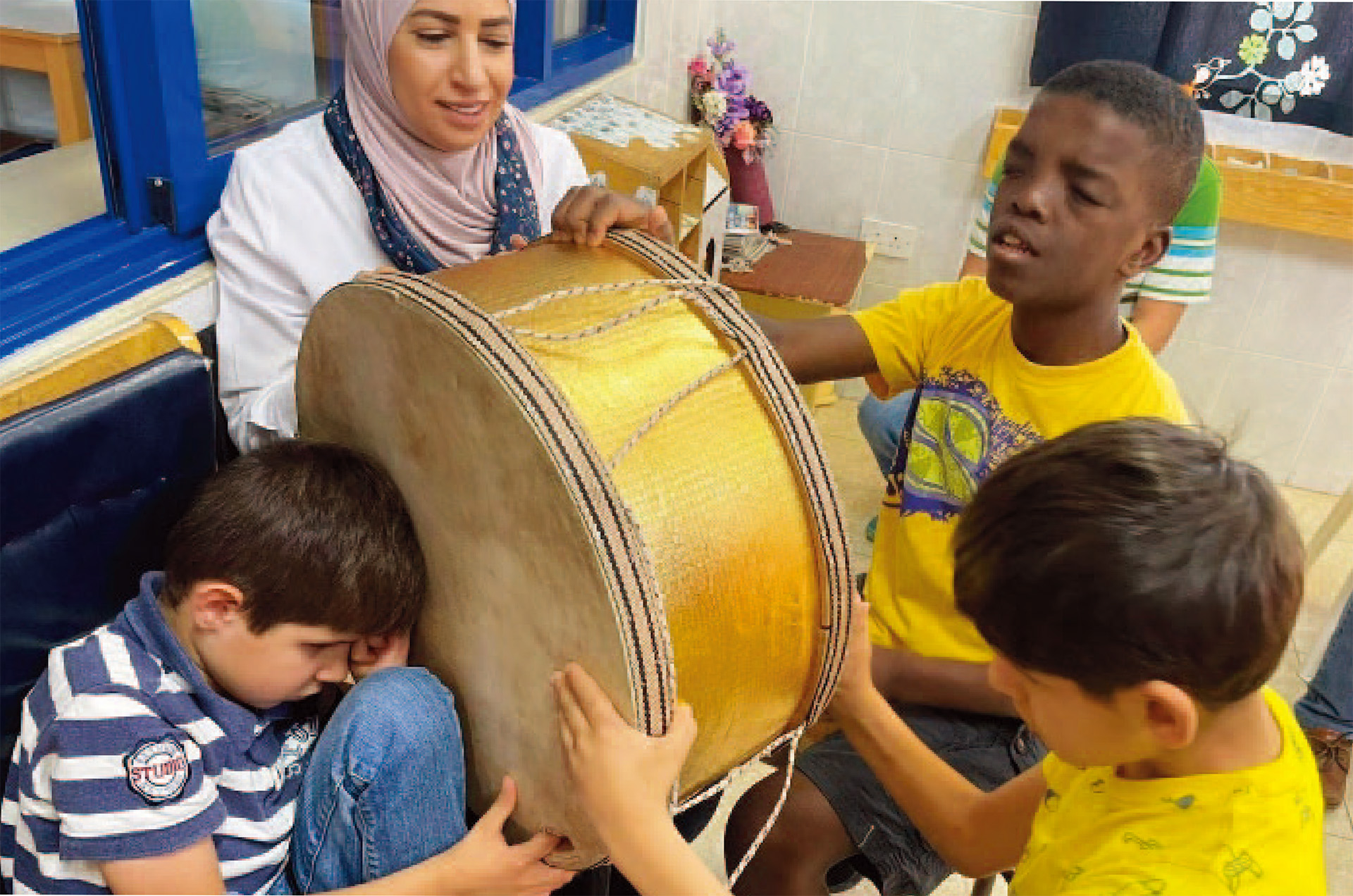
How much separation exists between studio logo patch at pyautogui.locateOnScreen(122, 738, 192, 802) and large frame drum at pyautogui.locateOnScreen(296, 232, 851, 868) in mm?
297

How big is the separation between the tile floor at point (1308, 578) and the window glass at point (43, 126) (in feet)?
4.56

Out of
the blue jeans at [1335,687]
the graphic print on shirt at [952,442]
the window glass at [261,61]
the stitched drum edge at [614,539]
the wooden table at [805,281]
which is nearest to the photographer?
the stitched drum edge at [614,539]

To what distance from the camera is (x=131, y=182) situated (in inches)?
58.9

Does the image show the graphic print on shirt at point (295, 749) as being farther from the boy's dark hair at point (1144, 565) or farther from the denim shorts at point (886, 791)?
the boy's dark hair at point (1144, 565)

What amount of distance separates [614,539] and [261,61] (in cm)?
164

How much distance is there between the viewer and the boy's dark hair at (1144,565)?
821 mm

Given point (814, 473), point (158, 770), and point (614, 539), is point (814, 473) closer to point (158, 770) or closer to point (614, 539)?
point (614, 539)

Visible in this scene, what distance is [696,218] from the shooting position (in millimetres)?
2912

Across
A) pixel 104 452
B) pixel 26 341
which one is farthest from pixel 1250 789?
pixel 26 341

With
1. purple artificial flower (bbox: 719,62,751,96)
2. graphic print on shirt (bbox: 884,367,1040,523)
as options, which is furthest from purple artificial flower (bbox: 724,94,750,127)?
graphic print on shirt (bbox: 884,367,1040,523)

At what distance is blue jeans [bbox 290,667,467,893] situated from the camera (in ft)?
3.47

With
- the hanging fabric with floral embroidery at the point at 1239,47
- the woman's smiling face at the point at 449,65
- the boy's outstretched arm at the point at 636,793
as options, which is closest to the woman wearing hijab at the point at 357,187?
the woman's smiling face at the point at 449,65

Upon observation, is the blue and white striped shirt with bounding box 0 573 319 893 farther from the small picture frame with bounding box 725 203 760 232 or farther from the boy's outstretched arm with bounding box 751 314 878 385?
the small picture frame with bounding box 725 203 760 232

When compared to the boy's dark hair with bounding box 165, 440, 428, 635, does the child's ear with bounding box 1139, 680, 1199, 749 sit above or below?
above
